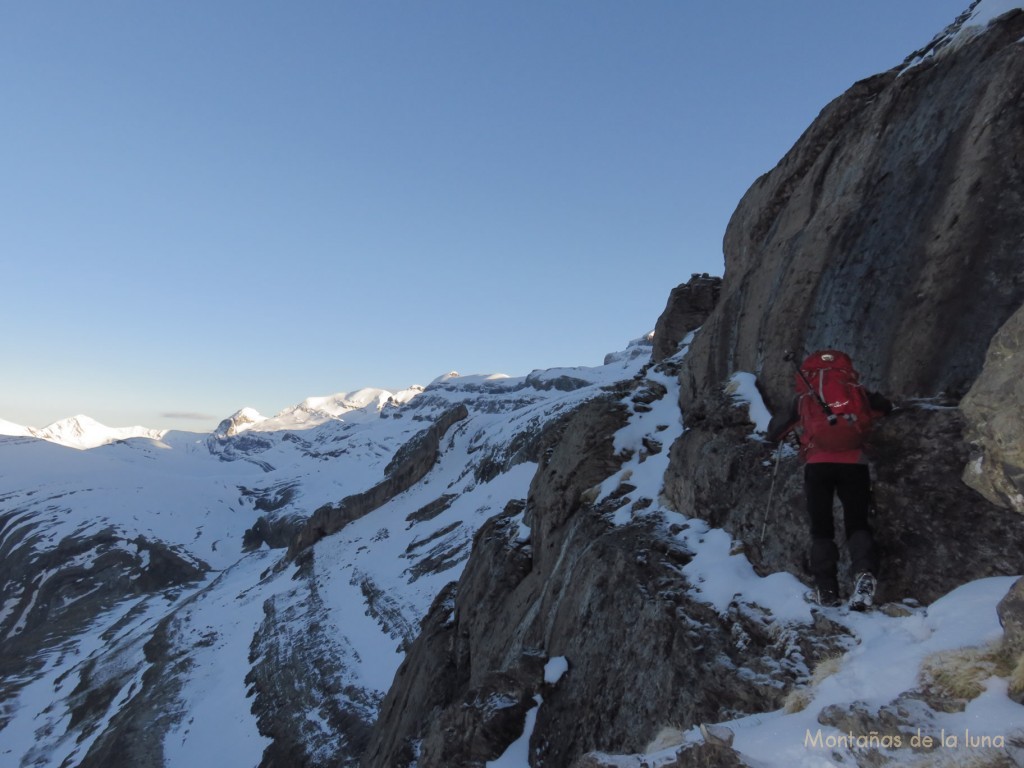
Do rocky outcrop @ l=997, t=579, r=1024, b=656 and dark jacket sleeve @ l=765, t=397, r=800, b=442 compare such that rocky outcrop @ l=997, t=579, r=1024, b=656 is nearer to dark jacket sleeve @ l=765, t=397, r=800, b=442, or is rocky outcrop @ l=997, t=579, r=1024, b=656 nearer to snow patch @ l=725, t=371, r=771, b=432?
dark jacket sleeve @ l=765, t=397, r=800, b=442

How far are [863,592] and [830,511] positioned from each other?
996mm

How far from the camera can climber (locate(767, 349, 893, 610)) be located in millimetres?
6273

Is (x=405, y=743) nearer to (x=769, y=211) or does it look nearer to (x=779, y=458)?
(x=779, y=458)

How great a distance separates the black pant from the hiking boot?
0.43ft

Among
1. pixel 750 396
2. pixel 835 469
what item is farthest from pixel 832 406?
pixel 750 396

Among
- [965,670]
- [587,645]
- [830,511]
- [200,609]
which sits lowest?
[200,609]

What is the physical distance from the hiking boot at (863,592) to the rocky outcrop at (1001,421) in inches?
58.2

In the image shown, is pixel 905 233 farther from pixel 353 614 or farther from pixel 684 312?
pixel 353 614

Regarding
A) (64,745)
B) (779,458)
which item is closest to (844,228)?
(779,458)

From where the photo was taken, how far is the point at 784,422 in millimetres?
7789

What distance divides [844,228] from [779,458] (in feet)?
18.1

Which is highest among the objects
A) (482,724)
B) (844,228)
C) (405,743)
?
(844,228)

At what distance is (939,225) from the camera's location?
28.7 feet

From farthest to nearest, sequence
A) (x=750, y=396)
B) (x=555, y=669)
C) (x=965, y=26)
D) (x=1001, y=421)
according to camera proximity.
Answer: (x=750, y=396)
(x=965, y=26)
(x=555, y=669)
(x=1001, y=421)
